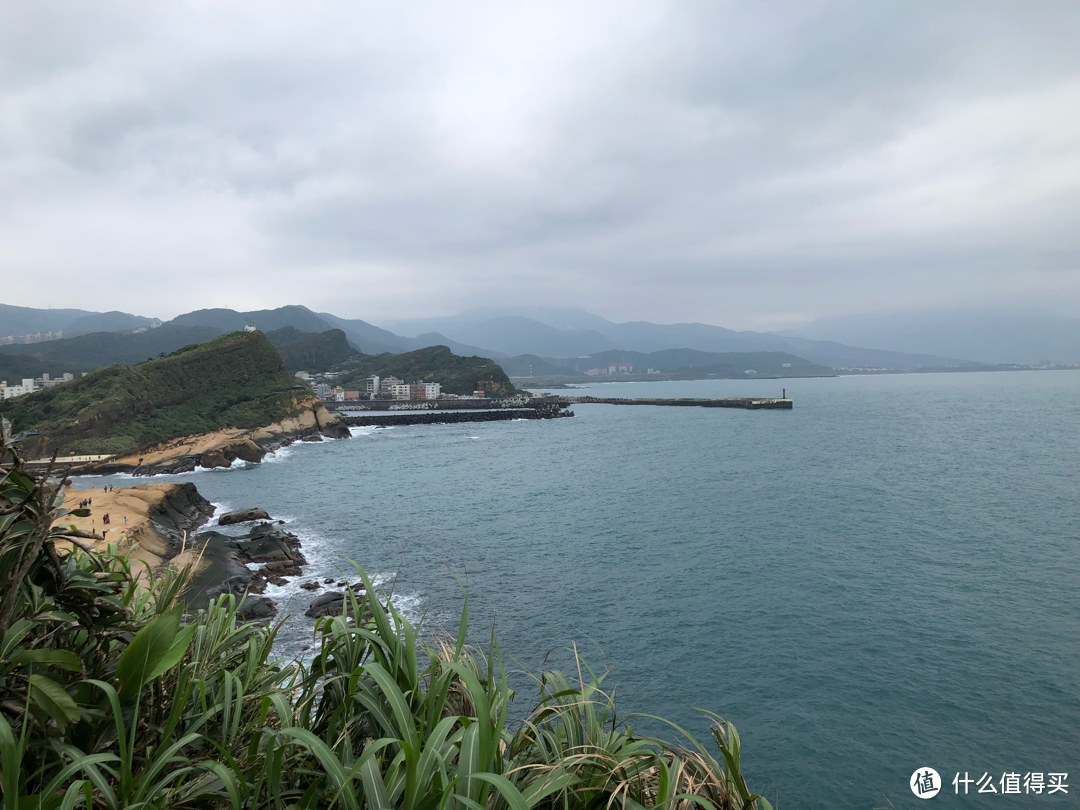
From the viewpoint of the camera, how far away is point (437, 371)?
153 meters

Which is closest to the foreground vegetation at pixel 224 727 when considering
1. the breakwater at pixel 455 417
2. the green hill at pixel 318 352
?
the breakwater at pixel 455 417

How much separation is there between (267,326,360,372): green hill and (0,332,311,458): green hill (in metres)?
93.8

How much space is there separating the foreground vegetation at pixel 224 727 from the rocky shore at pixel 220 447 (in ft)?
158

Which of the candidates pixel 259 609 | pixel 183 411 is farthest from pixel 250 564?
pixel 183 411

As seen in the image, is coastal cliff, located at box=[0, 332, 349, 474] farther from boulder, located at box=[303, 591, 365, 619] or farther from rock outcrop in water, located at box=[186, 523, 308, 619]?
boulder, located at box=[303, 591, 365, 619]

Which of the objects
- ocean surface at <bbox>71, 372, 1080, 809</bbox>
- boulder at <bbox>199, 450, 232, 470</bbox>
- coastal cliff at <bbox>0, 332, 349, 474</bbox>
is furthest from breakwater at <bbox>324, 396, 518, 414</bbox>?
ocean surface at <bbox>71, 372, 1080, 809</bbox>

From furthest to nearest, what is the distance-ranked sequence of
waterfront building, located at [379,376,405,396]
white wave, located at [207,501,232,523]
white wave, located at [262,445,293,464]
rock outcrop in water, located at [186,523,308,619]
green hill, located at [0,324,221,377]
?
1. green hill, located at [0,324,221,377]
2. waterfront building, located at [379,376,405,396]
3. white wave, located at [262,445,293,464]
4. white wave, located at [207,501,232,523]
5. rock outcrop in water, located at [186,523,308,619]

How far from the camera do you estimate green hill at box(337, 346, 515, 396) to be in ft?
461

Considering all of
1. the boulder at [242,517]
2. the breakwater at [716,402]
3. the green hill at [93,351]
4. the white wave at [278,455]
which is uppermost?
the green hill at [93,351]

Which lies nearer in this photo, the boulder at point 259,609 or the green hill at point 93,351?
the boulder at point 259,609

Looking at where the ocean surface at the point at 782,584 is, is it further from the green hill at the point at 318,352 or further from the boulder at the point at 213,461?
the green hill at the point at 318,352

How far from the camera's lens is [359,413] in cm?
11869

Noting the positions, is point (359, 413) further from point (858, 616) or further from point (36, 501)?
point (36, 501)

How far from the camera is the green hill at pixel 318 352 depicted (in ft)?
575
